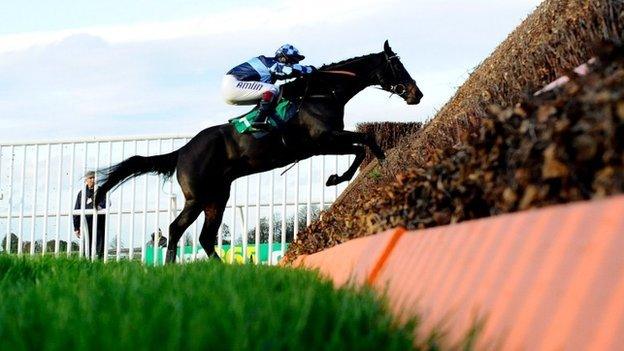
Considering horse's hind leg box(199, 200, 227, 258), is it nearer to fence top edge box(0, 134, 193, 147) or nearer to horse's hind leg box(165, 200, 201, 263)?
horse's hind leg box(165, 200, 201, 263)

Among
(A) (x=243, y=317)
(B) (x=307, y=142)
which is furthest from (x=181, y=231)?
(A) (x=243, y=317)

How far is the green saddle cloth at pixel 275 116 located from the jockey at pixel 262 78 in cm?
7

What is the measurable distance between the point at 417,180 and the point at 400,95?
24.6ft

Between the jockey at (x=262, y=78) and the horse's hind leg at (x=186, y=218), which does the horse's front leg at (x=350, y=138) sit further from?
the horse's hind leg at (x=186, y=218)

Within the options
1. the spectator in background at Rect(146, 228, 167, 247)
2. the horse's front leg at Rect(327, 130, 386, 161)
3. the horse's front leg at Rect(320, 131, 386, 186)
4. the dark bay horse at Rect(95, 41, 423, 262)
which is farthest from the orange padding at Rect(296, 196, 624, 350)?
the spectator in background at Rect(146, 228, 167, 247)

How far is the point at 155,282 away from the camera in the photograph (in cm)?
399

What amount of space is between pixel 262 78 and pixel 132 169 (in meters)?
2.09

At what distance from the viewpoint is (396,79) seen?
1199 cm

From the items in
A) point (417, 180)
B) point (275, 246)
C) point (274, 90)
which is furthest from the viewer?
point (275, 246)

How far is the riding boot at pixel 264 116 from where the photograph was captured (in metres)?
11.5

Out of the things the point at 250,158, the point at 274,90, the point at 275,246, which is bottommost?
the point at 275,246

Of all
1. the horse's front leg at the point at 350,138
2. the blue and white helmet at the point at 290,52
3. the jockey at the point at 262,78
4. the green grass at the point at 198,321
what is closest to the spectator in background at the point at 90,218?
the jockey at the point at 262,78

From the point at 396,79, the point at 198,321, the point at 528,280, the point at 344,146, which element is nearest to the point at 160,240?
the point at 344,146

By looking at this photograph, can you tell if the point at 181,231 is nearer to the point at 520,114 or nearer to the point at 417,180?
the point at 417,180
